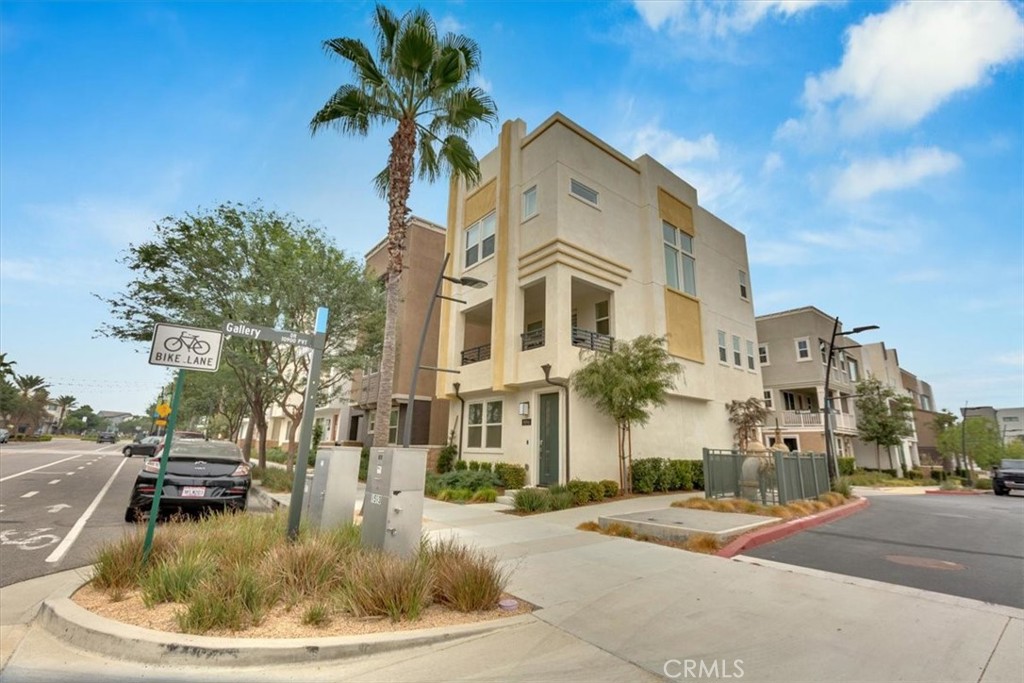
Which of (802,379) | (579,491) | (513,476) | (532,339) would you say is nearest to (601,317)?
(532,339)

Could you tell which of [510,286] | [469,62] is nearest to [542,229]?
[510,286]

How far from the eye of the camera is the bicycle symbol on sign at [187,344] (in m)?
5.29

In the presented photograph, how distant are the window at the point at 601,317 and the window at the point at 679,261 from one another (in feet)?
9.51

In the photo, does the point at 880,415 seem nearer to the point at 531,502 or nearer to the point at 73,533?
the point at 531,502

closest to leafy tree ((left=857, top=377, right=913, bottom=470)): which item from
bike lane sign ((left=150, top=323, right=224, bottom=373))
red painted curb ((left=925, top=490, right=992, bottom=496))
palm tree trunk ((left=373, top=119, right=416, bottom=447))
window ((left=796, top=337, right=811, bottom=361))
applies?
window ((left=796, top=337, right=811, bottom=361))

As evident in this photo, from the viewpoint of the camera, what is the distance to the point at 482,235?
18.9 meters

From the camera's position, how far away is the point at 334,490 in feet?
26.7

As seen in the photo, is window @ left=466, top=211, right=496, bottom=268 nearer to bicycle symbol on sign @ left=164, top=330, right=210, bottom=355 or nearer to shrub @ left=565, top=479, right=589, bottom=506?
shrub @ left=565, top=479, right=589, bottom=506

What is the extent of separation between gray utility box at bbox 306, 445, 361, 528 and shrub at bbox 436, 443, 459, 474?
1000 centimetres

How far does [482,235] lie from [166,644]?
16.8 meters

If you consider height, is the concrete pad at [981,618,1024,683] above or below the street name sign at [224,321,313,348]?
below

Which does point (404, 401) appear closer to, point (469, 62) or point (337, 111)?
point (337, 111)

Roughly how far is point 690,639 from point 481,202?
17.5 m

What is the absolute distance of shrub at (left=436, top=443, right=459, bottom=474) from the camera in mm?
18422
